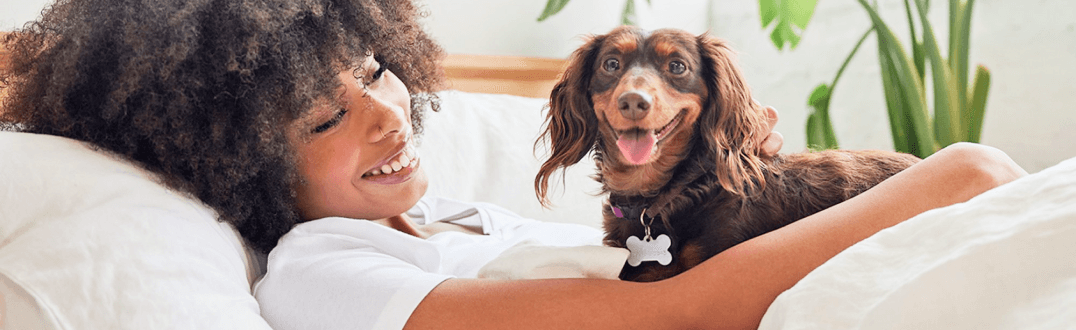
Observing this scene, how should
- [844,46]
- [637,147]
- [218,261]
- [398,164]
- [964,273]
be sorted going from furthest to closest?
[844,46]
[398,164]
[637,147]
[218,261]
[964,273]

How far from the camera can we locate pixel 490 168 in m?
2.19

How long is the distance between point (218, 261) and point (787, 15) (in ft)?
5.73

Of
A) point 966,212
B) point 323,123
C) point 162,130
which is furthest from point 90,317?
point 966,212

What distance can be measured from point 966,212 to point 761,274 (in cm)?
26

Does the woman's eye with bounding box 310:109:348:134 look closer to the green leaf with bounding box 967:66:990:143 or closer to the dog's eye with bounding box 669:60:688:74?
the dog's eye with bounding box 669:60:688:74

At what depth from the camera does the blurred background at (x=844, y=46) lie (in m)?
2.34

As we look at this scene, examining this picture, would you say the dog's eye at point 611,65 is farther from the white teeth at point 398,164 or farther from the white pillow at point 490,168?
the white pillow at point 490,168

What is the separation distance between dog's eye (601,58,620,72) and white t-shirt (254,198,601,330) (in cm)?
42

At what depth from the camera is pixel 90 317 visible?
83 cm

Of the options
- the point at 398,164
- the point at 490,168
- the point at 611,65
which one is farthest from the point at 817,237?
the point at 490,168

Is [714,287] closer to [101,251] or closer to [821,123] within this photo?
[101,251]

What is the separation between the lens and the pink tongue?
44.3 inches

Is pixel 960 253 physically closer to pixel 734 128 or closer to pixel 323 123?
pixel 734 128

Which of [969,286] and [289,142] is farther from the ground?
[969,286]
